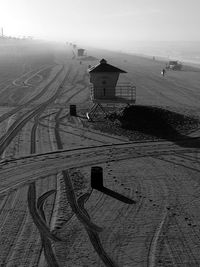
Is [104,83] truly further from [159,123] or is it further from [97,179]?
[97,179]

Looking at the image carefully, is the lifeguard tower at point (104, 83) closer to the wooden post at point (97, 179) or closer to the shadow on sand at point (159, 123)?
the shadow on sand at point (159, 123)

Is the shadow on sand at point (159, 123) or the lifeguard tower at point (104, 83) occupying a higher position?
the lifeguard tower at point (104, 83)

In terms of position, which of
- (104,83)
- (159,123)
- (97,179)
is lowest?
(159,123)

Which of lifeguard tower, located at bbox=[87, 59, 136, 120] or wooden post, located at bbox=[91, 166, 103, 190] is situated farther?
lifeguard tower, located at bbox=[87, 59, 136, 120]

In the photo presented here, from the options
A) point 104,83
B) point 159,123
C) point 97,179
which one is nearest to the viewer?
point 97,179

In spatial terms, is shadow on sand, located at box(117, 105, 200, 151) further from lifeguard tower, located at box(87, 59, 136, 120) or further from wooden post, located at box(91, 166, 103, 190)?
wooden post, located at box(91, 166, 103, 190)

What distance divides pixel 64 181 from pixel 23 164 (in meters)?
2.43

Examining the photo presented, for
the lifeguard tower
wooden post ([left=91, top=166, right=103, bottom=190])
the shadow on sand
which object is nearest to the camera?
wooden post ([left=91, top=166, right=103, bottom=190])

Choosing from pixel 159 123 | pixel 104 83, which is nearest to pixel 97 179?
pixel 159 123

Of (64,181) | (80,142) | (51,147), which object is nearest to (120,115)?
(80,142)

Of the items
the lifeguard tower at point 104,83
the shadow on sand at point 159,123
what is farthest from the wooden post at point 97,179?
the lifeguard tower at point 104,83

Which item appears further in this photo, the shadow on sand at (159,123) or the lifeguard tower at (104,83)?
the lifeguard tower at (104,83)

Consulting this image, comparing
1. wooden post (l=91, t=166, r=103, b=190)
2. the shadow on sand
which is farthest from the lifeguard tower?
wooden post (l=91, t=166, r=103, b=190)

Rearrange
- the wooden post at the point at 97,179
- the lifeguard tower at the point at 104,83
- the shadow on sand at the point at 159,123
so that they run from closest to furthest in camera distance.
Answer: the wooden post at the point at 97,179
the shadow on sand at the point at 159,123
the lifeguard tower at the point at 104,83
